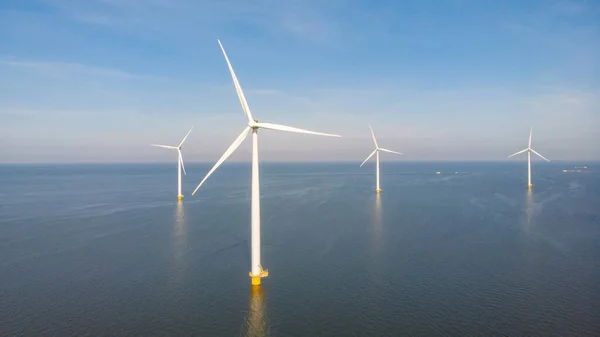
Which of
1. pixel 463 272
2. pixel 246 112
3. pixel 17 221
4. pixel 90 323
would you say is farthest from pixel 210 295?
pixel 17 221

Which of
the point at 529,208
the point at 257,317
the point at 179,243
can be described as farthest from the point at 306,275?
the point at 529,208

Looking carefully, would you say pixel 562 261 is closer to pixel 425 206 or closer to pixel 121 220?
pixel 425 206

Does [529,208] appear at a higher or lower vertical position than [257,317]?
higher

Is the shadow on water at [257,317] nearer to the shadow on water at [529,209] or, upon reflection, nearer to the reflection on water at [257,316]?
the reflection on water at [257,316]

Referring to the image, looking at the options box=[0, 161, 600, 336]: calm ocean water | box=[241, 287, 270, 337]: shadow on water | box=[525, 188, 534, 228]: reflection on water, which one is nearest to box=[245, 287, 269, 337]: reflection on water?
box=[241, 287, 270, 337]: shadow on water

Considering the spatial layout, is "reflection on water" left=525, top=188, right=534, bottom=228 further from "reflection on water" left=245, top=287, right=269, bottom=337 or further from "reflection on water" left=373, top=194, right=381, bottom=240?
"reflection on water" left=245, top=287, right=269, bottom=337

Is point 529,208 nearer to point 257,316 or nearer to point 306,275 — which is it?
point 306,275
